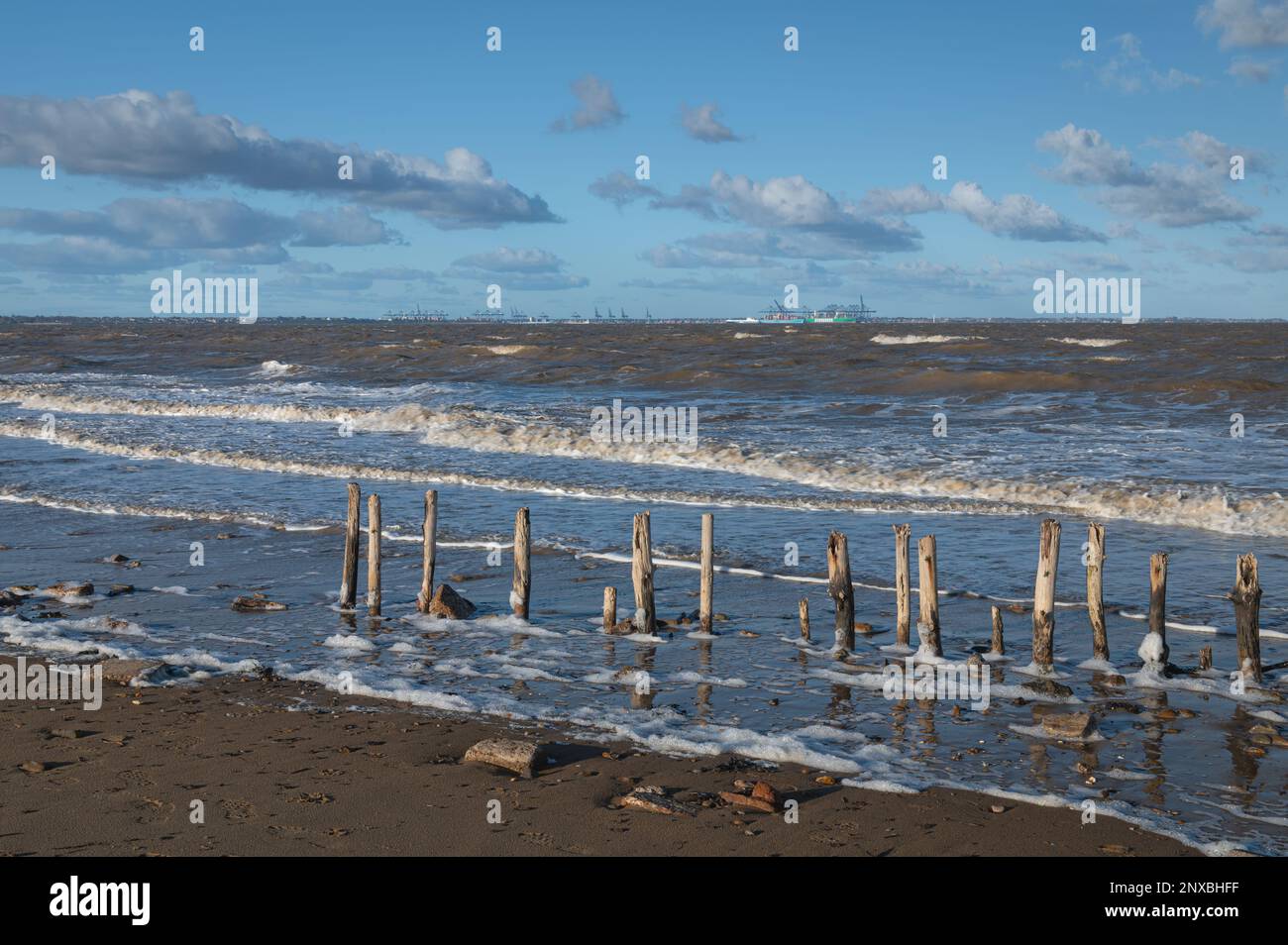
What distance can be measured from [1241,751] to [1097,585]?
7.44ft

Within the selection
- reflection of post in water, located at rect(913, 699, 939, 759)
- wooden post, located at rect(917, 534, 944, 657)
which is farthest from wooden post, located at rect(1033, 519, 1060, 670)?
reflection of post in water, located at rect(913, 699, 939, 759)

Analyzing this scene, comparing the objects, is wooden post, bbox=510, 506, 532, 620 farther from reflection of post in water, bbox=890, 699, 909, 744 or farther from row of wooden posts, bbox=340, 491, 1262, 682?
reflection of post in water, bbox=890, 699, 909, 744

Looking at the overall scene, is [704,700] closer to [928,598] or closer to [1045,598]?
[928,598]

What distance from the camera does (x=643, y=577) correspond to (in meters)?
11.8

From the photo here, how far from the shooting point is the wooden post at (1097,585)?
10.5 m

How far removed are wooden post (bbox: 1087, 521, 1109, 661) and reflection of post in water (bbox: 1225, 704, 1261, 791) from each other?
4.62 feet

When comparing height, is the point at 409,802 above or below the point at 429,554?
below

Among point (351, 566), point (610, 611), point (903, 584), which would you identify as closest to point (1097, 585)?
point (903, 584)

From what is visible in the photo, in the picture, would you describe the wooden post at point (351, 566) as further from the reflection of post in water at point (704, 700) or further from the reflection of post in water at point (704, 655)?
the reflection of post in water at point (704, 700)

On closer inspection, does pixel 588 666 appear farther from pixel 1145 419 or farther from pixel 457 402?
pixel 457 402

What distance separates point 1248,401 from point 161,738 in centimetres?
3728
